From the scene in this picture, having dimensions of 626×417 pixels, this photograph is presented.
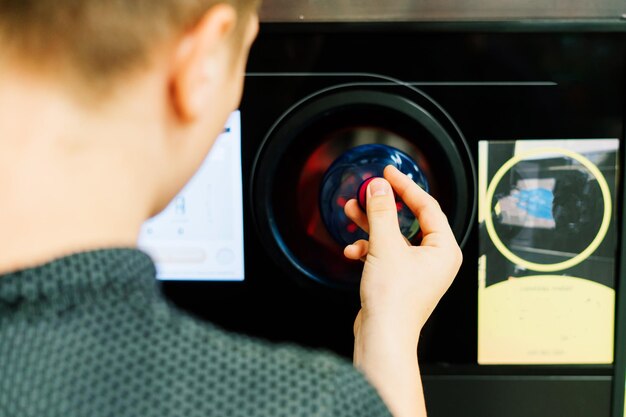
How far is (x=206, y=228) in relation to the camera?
36.0 inches

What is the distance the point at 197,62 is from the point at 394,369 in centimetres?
33

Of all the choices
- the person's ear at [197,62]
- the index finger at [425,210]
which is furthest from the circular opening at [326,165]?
the person's ear at [197,62]

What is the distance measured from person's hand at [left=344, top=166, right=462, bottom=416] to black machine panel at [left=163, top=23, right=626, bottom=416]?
0.15 metres

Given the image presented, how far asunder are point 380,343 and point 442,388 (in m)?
0.32

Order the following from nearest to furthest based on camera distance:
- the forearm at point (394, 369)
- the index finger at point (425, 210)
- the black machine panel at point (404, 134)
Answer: the forearm at point (394, 369) → the index finger at point (425, 210) → the black machine panel at point (404, 134)

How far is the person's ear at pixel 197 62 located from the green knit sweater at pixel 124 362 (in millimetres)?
117

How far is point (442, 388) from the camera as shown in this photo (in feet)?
3.04

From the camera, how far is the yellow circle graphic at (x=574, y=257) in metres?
0.88

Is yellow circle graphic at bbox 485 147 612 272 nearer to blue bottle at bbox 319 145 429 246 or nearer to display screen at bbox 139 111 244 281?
blue bottle at bbox 319 145 429 246

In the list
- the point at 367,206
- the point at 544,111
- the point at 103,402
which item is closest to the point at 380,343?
the point at 367,206

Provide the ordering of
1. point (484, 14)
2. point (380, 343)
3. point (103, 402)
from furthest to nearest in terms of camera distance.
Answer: point (484, 14), point (380, 343), point (103, 402)

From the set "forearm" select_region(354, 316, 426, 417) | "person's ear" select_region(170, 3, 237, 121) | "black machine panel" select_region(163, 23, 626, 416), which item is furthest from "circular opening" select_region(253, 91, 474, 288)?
"person's ear" select_region(170, 3, 237, 121)

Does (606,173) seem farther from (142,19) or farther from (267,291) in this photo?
(142,19)

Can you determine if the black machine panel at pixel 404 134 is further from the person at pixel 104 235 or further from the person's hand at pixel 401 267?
the person at pixel 104 235
